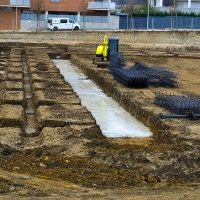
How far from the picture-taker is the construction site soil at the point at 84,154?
8.23 meters

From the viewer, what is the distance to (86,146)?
10.8 m

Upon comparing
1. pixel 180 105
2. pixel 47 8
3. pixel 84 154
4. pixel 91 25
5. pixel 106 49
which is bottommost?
pixel 84 154

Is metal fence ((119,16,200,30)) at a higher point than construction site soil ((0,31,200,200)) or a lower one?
higher

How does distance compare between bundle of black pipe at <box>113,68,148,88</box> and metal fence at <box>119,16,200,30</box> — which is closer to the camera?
bundle of black pipe at <box>113,68,148,88</box>

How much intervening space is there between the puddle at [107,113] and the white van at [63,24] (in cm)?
3038

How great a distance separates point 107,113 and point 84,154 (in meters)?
6.40

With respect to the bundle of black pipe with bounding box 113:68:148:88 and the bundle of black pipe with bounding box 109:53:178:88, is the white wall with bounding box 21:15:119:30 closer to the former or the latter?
the bundle of black pipe with bounding box 109:53:178:88

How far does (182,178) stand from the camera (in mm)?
9375

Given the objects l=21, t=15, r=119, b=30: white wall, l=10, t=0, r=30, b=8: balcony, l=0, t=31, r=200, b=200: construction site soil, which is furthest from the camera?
l=21, t=15, r=119, b=30: white wall

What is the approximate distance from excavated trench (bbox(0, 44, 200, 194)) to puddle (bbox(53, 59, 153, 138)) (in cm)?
30

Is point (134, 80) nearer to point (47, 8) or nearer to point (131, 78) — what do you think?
point (131, 78)

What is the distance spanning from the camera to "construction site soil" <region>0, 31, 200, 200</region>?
8.23 meters

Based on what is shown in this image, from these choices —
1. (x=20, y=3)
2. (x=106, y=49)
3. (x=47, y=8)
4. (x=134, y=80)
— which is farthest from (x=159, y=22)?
(x=134, y=80)

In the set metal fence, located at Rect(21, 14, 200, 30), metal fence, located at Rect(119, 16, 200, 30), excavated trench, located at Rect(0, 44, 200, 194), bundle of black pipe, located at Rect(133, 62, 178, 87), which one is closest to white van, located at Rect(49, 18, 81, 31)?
metal fence, located at Rect(21, 14, 200, 30)
